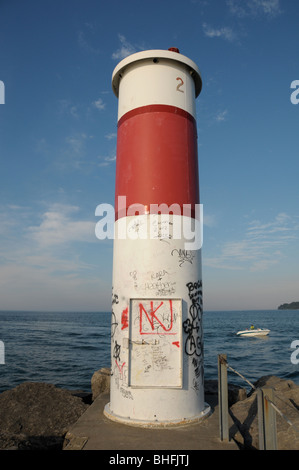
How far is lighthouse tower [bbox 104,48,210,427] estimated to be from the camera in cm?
692

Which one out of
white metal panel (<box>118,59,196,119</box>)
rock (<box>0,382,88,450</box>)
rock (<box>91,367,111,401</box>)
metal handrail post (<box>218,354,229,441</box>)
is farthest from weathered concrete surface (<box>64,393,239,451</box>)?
white metal panel (<box>118,59,196,119</box>)

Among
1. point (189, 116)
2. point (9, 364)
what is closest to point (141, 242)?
point (189, 116)

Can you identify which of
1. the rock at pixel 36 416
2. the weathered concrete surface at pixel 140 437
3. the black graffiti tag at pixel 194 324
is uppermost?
the black graffiti tag at pixel 194 324

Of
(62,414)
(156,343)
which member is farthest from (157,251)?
(62,414)

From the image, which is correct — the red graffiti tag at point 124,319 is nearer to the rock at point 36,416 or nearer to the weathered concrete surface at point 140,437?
the weathered concrete surface at point 140,437

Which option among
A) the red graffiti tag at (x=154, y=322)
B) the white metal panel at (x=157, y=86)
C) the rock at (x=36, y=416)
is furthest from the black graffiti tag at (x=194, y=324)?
the white metal panel at (x=157, y=86)

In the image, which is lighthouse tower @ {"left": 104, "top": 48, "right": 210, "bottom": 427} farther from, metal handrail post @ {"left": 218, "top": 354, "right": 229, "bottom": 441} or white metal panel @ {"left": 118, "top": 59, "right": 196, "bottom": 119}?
metal handrail post @ {"left": 218, "top": 354, "right": 229, "bottom": 441}

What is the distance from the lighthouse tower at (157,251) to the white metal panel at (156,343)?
0.07ft

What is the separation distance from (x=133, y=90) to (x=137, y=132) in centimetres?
110

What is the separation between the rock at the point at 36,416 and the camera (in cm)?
748

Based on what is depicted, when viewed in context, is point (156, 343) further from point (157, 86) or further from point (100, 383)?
point (157, 86)

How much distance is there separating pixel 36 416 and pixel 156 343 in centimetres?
418

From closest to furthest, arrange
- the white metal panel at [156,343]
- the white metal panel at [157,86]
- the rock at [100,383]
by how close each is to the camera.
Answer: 1. the white metal panel at [156,343]
2. the white metal panel at [157,86]
3. the rock at [100,383]

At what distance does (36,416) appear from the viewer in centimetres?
854
